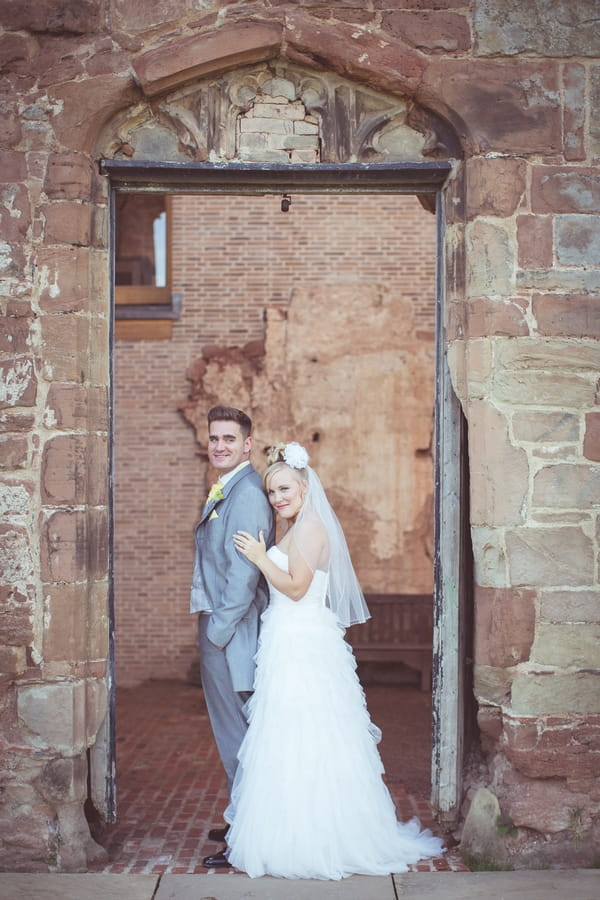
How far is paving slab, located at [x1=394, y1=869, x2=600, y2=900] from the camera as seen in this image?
4.40 meters

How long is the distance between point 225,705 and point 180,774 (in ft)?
6.58

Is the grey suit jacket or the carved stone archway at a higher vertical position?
the carved stone archway

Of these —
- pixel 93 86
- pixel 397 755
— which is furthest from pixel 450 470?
pixel 397 755

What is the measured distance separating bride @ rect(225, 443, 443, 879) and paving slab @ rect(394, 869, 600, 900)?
194 mm

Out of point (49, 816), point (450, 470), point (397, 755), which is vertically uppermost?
point (450, 470)

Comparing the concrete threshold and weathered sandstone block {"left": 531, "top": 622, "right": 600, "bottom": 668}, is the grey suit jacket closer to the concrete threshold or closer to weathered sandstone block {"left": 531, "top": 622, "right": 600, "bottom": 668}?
the concrete threshold

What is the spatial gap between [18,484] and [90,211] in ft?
5.00

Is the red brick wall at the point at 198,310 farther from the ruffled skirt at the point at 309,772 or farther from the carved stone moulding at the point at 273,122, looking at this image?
the ruffled skirt at the point at 309,772

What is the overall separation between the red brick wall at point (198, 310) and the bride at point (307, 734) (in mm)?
5953

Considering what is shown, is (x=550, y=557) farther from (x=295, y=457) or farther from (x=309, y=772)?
(x=309, y=772)

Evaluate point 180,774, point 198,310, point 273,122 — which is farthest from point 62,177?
point 198,310

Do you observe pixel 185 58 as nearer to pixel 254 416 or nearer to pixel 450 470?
pixel 450 470

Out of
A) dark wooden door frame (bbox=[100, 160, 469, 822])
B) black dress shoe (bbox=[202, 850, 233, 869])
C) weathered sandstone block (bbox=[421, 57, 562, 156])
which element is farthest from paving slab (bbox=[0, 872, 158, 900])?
weathered sandstone block (bbox=[421, 57, 562, 156])

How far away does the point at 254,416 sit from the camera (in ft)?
35.7
